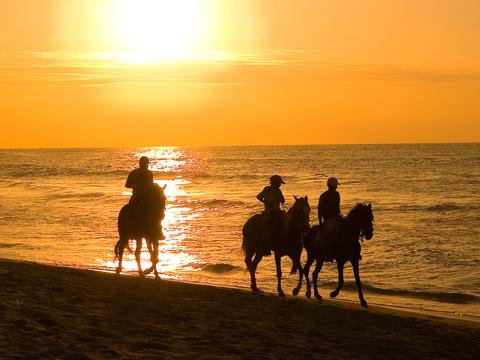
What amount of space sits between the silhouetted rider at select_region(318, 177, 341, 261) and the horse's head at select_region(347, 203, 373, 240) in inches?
15.8

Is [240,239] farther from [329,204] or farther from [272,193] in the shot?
[329,204]

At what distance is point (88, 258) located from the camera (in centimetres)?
2386

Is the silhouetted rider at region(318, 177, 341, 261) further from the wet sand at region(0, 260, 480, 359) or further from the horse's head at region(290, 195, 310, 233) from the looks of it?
the wet sand at region(0, 260, 480, 359)

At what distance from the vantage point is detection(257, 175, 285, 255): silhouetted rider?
50.2ft

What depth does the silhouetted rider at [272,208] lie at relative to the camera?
15289mm

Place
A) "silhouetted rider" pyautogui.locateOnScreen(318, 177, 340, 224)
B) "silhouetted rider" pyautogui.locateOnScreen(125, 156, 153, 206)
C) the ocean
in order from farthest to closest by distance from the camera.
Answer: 1. the ocean
2. "silhouetted rider" pyautogui.locateOnScreen(125, 156, 153, 206)
3. "silhouetted rider" pyautogui.locateOnScreen(318, 177, 340, 224)

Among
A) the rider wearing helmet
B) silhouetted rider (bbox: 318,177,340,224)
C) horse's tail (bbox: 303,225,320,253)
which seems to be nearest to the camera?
silhouetted rider (bbox: 318,177,340,224)

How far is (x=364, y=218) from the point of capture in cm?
1466

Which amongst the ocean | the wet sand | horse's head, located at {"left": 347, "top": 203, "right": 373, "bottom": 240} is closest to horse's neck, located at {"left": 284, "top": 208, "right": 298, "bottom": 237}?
horse's head, located at {"left": 347, "top": 203, "right": 373, "bottom": 240}

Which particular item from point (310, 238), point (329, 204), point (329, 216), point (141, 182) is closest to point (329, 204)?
point (329, 204)

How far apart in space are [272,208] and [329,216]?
1074 mm

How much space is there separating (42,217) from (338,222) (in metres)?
25.3

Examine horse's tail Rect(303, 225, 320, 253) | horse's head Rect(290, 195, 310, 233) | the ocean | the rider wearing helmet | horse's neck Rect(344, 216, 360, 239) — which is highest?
the rider wearing helmet

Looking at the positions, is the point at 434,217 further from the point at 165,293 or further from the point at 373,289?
the point at 165,293
